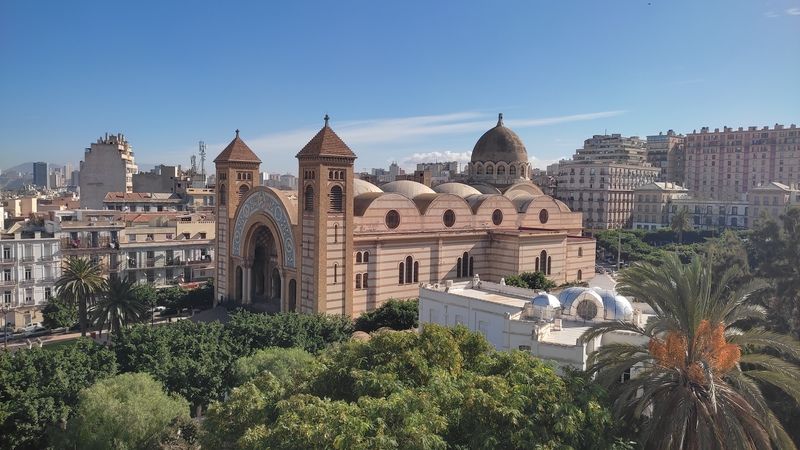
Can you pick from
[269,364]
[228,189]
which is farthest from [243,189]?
[269,364]

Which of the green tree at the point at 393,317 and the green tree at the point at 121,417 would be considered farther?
the green tree at the point at 393,317

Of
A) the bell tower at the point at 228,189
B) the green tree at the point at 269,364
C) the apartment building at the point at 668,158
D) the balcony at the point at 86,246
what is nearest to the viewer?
the green tree at the point at 269,364

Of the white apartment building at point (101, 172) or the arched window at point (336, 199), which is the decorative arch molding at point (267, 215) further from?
the white apartment building at point (101, 172)

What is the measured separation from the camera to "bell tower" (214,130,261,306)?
43750 millimetres

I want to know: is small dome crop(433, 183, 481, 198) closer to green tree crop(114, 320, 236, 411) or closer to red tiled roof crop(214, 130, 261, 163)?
red tiled roof crop(214, 130, 261, 163)

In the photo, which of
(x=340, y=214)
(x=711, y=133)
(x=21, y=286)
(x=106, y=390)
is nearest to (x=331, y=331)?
(x=340, y=214)

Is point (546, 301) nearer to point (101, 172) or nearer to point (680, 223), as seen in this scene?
point (680, 223)

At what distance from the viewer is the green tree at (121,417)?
1928 cm

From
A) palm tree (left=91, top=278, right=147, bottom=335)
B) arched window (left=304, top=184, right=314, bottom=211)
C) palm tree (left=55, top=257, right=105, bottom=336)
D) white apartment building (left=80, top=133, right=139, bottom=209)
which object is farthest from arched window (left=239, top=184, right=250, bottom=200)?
white apartment building (left=80, top=133, right=139, bottom=209)

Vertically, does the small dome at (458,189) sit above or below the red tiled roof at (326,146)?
below

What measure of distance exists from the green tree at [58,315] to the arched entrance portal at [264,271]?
11.8 m

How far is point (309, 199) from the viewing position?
36.2 m

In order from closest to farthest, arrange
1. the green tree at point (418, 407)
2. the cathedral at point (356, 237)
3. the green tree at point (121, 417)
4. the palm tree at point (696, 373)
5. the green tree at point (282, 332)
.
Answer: the green tree at point (418, 407) → the palm tree at point (696, 373) → the green tree at point (121, 417) → the green tree at point (282, 332) → the cathedral at point (356, 237)

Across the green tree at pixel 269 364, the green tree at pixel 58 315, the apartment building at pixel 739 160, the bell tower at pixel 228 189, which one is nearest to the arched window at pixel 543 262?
the bell tower at pixel 228 189
